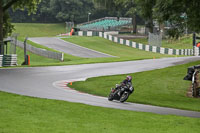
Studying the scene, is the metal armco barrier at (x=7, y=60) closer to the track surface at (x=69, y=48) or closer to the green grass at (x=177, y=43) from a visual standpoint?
the track surface at (x=69, y=48)

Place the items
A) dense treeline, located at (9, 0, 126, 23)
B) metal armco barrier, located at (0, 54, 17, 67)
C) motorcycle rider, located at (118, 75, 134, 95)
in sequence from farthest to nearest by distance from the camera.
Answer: dense treeline, located at (9, 0, 126, 23) < metal armco barrier, located at (0, 54, 17, 67) < motorcycle rider, located at (118, 75, 134, 95)

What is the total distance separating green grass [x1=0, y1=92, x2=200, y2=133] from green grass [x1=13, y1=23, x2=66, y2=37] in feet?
299

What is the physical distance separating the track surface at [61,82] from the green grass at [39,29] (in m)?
73.1

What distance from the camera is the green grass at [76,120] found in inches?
440

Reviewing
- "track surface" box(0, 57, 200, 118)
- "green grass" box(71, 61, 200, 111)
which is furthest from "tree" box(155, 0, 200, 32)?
"track surface" box(0, 57, 200, 118)

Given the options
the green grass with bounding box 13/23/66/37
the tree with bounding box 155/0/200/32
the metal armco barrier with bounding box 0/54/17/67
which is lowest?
the metal armco barrier with bounding box 0/54/17/67

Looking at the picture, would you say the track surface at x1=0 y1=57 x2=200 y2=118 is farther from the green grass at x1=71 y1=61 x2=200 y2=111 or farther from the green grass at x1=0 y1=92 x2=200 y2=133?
the green grass at x1=0 y1=92 x2=200 y2=133

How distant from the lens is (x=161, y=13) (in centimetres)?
2267

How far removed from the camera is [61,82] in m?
26.5

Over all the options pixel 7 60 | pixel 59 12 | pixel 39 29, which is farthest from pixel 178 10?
pixel 59 12

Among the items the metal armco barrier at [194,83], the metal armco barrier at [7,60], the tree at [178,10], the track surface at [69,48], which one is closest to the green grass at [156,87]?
the metal armco barrier at [194,83]

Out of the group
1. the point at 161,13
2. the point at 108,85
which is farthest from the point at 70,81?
the point at 161,13

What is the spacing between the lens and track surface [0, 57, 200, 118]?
18234mm

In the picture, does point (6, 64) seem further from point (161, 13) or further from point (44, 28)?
point (44, 28)
